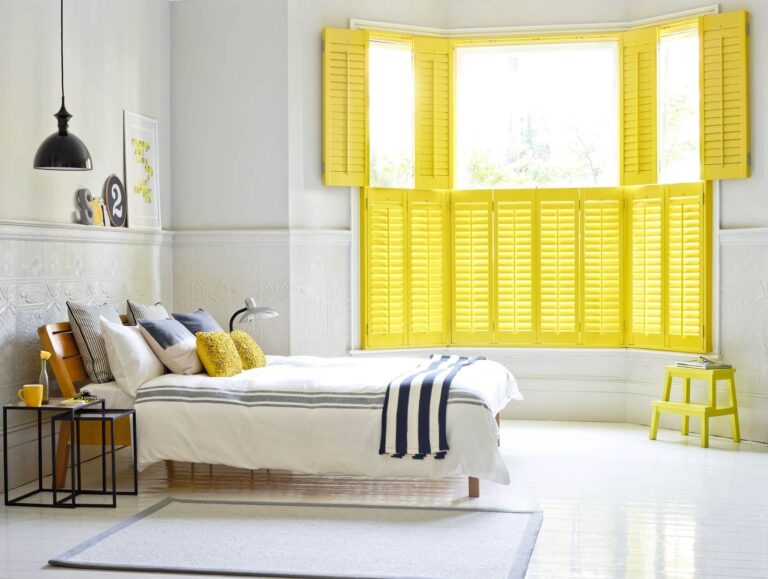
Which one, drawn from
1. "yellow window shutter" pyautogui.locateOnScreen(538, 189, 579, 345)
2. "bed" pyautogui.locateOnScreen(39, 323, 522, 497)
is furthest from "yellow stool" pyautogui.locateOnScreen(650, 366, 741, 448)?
"bed" pyautogui.locateOnScreen(39, 323, 522, 497)

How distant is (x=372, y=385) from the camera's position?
5.20 m

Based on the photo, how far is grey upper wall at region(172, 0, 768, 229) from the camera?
7277 millimetres

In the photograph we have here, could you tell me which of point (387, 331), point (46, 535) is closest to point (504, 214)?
point (387, 331)

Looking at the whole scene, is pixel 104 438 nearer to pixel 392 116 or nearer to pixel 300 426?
pixel 300 426

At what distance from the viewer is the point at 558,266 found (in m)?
7.70

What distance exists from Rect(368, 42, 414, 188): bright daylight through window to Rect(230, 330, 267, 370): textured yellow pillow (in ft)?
6.89

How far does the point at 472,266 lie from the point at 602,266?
3.32ft

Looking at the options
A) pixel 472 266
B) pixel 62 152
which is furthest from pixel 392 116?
pixel 62 152

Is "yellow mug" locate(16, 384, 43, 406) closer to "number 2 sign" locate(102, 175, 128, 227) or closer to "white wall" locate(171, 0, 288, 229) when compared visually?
"number 2 sign" locate(102, 175, 128, 227)

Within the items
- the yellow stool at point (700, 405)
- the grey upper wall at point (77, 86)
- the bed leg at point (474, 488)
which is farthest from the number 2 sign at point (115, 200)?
the yellow stool at point (700, 405)

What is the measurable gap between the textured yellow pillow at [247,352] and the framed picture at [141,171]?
134cm

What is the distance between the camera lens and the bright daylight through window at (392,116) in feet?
25.2

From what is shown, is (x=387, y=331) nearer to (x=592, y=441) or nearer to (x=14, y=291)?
(x=592, y=441)

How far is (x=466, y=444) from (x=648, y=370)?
118 inches
